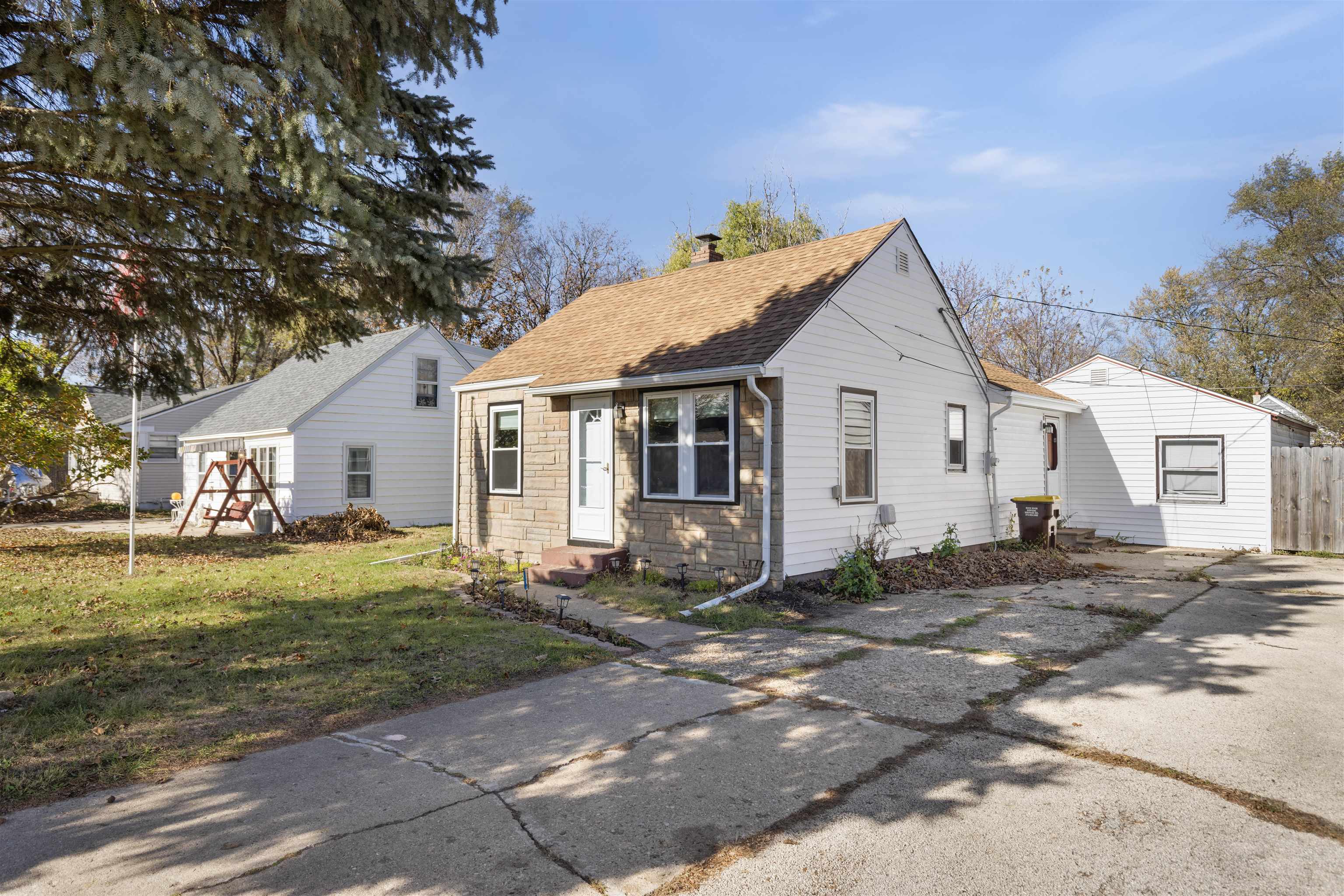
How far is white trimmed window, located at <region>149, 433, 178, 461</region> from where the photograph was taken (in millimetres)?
28031

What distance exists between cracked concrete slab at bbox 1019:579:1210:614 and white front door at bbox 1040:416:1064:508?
18.6ft

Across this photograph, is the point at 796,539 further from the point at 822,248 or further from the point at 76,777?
the point at 76,777

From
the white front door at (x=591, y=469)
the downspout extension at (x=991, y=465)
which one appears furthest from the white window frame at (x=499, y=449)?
the downspout extension at (x=991, y=465)

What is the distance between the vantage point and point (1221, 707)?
5617mm

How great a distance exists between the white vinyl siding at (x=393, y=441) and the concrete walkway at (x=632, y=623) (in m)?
11.6

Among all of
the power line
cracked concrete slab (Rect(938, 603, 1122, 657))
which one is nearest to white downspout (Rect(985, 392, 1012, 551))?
cracked concrete slab (Rect(938, 603, 1122, 657))

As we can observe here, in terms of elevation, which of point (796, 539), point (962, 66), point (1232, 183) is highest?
point (1232, 183)

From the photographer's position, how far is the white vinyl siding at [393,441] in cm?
1941

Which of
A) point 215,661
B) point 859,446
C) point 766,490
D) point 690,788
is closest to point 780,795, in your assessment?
point 690,788

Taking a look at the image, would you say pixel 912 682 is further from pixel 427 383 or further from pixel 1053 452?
pixel 427 383

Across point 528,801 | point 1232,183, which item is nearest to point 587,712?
point 528,801

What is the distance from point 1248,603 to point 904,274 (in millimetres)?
6595

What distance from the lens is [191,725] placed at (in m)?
5.27

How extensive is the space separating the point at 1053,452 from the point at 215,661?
16.3 m
